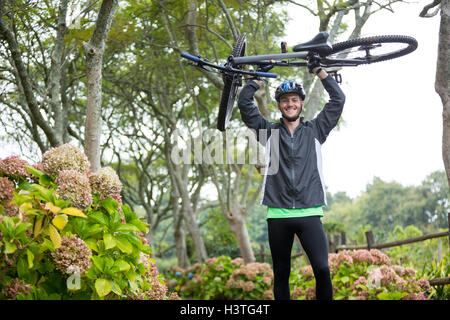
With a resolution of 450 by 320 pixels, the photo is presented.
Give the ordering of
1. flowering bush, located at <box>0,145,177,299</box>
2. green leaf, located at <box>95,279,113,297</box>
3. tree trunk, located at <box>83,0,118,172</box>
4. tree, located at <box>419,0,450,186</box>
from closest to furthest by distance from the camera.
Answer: flowering bush, located at <box>0,145,177,299</box> < green leaf, located at <box>95,279,113,297</box> < tree, located at <box>419,0,450,186</box> < tree trunk, located at <box>83,0,118,172</box>

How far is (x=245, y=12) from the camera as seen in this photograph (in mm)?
8758

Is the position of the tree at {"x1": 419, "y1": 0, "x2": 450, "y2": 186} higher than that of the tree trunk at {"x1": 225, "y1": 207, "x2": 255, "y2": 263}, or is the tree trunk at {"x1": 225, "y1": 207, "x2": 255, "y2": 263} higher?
the tree at {"x1": 419, "y1": 0, "x2": 450, "y2": 186}

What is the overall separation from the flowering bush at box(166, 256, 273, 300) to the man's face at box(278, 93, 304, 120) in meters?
5.84

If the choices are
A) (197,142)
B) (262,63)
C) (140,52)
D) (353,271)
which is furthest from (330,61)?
(197,142)

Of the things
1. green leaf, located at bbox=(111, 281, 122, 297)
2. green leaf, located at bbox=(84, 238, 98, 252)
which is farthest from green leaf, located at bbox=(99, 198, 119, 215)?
green leaf, located at bbox=(111, 281, 122, 297)

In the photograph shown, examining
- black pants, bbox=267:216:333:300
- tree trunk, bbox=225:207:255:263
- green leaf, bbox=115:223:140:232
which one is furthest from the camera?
tree trunk, bbox=225:207:255:263

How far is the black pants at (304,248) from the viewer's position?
289 centimetres

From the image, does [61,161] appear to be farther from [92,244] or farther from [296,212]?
[296,212]

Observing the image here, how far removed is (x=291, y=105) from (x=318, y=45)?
19.4 inches

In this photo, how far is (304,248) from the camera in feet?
9.73

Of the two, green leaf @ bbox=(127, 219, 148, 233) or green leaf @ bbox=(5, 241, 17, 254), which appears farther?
green leaf @ bbox=(127, 219, 148, 233)

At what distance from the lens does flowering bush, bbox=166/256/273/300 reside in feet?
28.2

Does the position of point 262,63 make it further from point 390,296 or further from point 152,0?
point 152,0

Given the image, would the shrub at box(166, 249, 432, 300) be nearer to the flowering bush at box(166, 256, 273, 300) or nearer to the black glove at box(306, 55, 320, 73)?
the flowering bush at box(166, 256, 273, 300)
